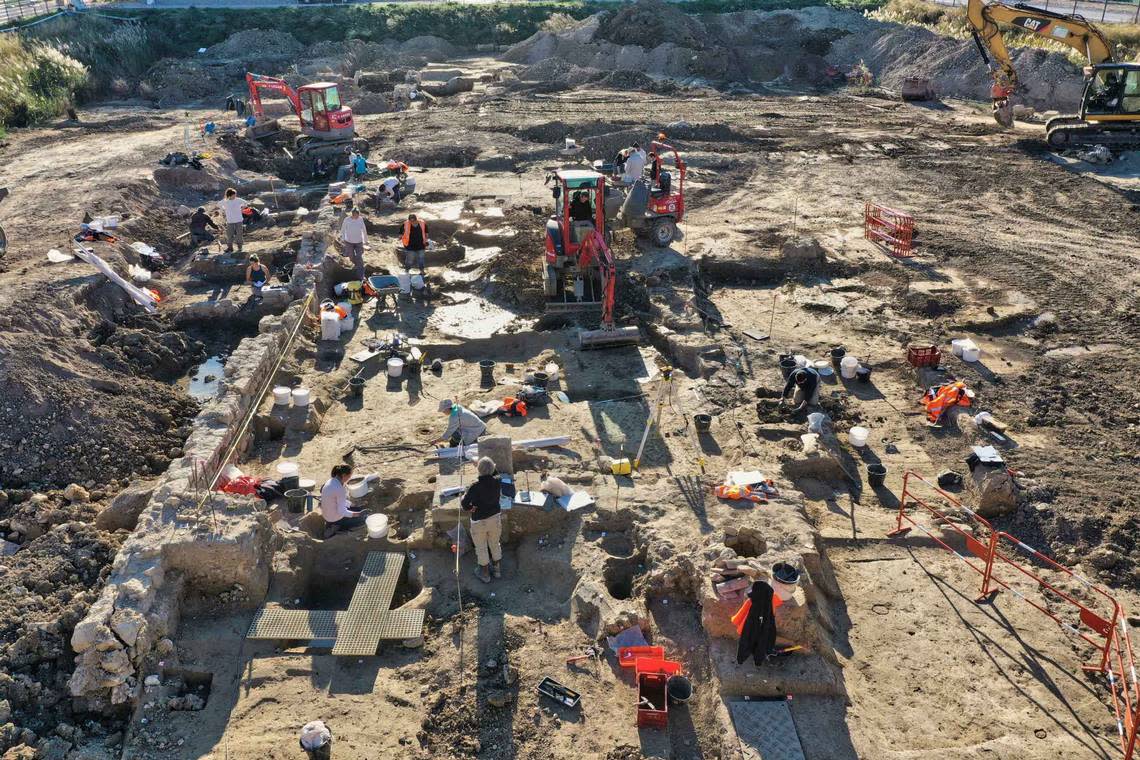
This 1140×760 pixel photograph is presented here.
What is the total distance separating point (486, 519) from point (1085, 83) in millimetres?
26202

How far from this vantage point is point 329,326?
1391 centimetres

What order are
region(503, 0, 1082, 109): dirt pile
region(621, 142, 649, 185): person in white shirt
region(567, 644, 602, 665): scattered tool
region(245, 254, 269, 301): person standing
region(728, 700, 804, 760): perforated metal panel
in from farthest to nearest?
region(503, 0, 1082, 109): dirt pile, region(621, 142, 649, 185): person in white shirt, region(245, 254, 269, 301): person standing, region(567, 644, 602, 665): scattered tool, region(728, 700, 804, 760): perforated metal panel

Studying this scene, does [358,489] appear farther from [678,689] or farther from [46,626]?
[678,689]

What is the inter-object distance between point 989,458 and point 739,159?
51.8ft

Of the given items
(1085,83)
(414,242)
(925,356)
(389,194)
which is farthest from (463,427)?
(1085,83)

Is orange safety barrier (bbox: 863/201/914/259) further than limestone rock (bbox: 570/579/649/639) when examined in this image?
Yes

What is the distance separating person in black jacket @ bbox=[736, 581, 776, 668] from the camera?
282 inches

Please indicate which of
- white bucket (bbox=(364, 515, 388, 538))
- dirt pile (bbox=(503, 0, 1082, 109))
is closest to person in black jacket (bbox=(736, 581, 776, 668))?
white bucket (bbox=(364, 515, 388, 538))

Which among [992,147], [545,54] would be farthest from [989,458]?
[545,54]

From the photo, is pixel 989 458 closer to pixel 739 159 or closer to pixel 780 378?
pixel 780 378

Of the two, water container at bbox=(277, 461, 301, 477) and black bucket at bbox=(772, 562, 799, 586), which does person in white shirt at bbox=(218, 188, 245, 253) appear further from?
black bucket at bbox=(772, 562, 799, 586)

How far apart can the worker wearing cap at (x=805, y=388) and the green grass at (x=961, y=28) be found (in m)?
24.8

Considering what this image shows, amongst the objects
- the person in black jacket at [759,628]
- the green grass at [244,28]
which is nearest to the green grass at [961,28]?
the green grass at [244,28]

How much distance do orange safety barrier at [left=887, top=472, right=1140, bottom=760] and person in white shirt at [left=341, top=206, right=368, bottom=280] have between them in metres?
10.8
